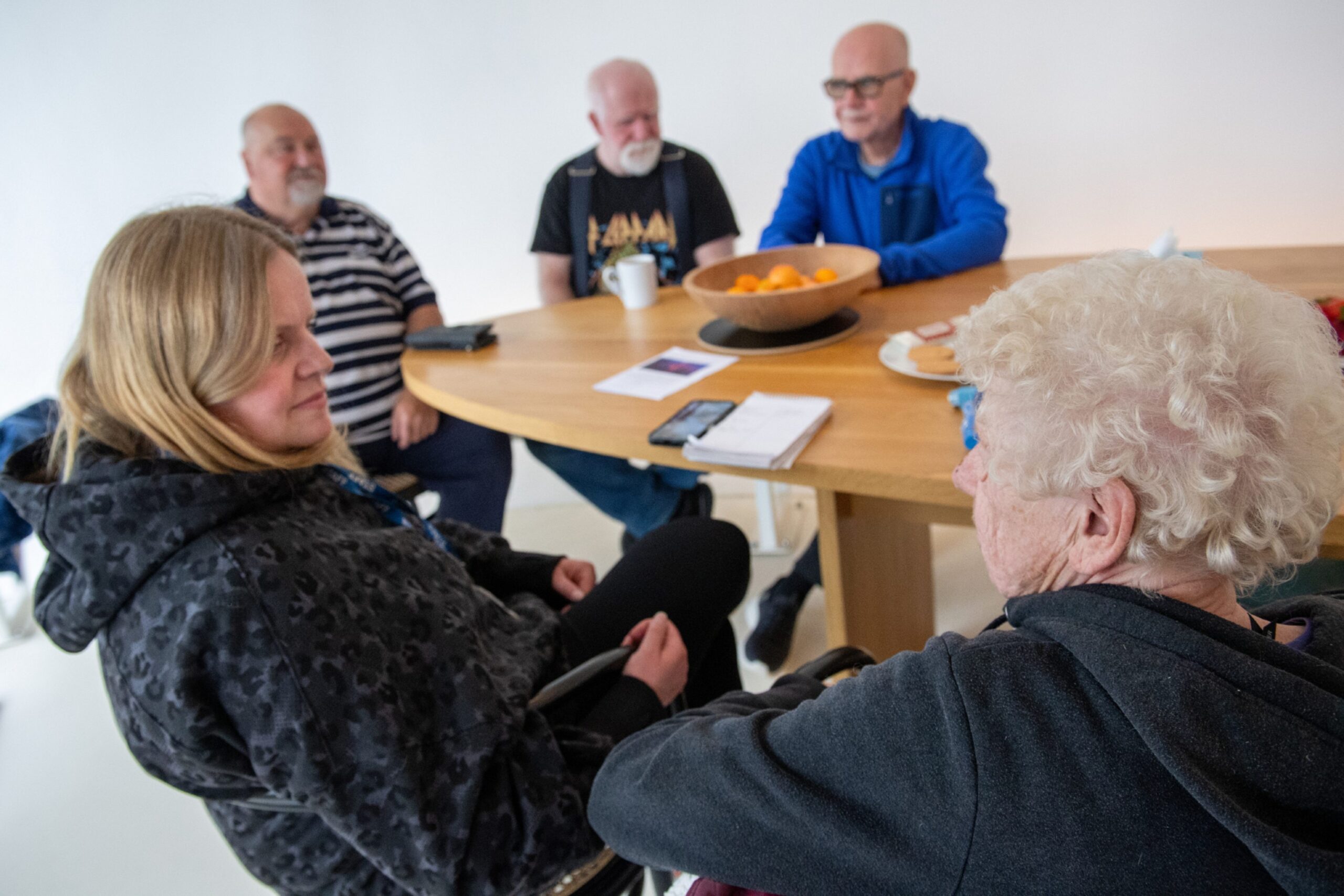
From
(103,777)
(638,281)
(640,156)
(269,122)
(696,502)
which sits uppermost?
(269,122)

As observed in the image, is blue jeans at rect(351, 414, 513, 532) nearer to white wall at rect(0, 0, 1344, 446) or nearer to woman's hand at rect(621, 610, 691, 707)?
woman's hand at rect(621, 610, 691, 707)

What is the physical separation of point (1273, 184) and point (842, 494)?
256 centimetres

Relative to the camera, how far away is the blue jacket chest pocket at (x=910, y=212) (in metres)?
2.44

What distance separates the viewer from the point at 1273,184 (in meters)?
2.94

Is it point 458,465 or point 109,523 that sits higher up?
point 109,523

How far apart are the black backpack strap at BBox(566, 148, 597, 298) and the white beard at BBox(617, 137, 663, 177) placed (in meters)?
0.11

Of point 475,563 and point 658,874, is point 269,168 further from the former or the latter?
point 658,874

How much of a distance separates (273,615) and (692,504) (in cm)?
171

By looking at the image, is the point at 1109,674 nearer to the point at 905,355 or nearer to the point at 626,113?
the point at 905,355

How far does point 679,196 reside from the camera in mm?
2730

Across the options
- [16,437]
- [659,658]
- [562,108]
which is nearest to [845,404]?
[659,658]

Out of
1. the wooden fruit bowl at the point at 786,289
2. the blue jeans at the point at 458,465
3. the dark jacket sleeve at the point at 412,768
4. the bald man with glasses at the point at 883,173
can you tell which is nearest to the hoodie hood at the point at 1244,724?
the dark jacket sleeve at the point at 412,768

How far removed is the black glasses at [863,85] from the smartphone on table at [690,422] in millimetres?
1379

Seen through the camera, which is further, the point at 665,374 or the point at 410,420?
the point at 410,420
